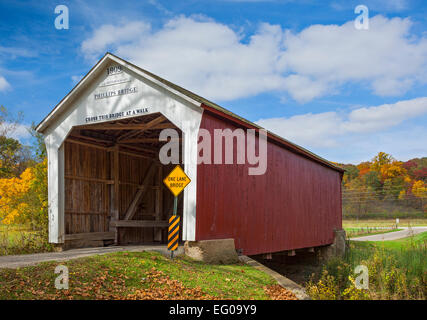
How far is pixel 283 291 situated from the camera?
764 cm

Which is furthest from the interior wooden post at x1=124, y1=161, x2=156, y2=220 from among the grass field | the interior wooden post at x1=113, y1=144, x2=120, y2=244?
the grass field

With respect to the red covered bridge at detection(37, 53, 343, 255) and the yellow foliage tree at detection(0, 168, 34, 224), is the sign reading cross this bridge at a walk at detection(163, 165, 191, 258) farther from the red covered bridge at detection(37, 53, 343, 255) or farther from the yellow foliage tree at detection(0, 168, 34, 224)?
the yellow foliage tree at detection(0, 168, 34, 224)

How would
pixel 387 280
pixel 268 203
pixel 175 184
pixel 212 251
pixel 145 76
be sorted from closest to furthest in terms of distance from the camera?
pixel 387 280, pixel 175 184, pixel 212 251, pixel 145 76, pixel 268 203

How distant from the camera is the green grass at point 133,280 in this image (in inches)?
252

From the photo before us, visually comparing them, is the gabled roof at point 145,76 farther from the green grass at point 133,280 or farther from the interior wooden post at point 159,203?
the interior wooden post at point 159,203

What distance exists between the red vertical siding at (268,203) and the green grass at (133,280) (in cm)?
142

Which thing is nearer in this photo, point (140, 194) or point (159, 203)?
point (140, 194)

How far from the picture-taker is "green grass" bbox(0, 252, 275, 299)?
6391 mm

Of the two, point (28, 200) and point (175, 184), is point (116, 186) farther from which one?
point (175, 184)

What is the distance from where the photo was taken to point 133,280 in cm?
721

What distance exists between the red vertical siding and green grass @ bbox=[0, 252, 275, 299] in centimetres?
142

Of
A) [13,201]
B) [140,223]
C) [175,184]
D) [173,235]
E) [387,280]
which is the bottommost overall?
[387,280]

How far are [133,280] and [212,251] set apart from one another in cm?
271

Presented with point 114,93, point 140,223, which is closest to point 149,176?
point 140,223
